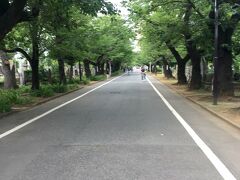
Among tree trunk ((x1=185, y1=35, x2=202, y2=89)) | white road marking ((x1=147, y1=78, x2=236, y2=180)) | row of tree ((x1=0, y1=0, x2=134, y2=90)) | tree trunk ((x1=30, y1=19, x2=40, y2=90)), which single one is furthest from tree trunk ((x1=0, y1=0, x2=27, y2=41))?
tree trunk ((x1=185, y1=35, x2=202, y2=89))

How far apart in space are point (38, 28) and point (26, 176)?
2092 centimetres

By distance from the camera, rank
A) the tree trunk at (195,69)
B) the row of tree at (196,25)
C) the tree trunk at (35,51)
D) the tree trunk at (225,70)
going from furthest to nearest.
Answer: the tree trunk at (195,69) < the tree trunk at (35,51) < the tree trunk at (225,70) < the row of tree at (196,25)

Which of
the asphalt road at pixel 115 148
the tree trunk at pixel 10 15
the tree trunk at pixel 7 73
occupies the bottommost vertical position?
the asphalt road at pixel 115 148

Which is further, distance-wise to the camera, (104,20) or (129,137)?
(104,20)

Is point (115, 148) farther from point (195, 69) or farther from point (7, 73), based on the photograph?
point (195, 69)

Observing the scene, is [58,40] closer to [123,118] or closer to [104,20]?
[123,118]

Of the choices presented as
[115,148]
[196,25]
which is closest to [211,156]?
[115,148]

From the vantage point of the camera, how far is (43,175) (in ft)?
24.5

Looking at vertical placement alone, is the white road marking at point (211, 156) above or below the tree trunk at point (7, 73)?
below

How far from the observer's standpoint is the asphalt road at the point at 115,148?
7609mm

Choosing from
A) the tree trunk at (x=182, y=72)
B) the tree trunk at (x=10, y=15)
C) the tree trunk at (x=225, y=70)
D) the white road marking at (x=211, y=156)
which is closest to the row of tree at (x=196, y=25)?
the tree trunk at (x=225, y=70)

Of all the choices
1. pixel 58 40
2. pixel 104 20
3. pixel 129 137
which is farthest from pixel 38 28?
pixel 104 20

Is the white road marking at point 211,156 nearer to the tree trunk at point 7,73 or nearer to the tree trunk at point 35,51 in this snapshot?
the tree trunk at point 35,51

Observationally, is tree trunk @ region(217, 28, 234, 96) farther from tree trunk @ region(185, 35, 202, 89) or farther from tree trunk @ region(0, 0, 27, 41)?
tree trunk @ region(0, 0, 27, 41)
